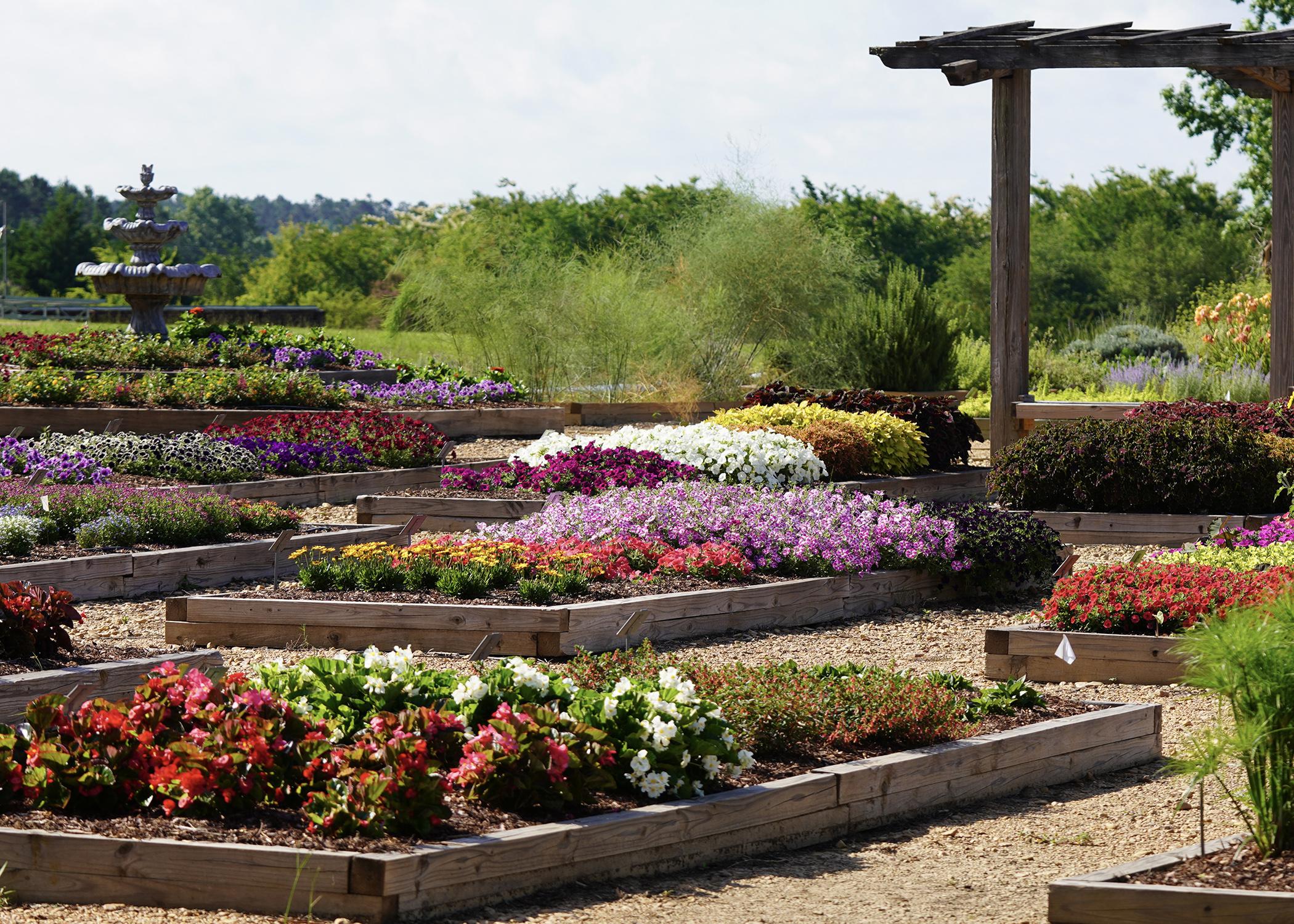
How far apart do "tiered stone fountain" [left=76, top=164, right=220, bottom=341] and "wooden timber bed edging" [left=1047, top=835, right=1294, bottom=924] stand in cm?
1860

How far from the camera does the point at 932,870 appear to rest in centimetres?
452

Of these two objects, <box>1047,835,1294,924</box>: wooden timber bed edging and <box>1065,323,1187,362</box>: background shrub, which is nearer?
<box>1047,835,1294,924</box>: wooden timber bed edging

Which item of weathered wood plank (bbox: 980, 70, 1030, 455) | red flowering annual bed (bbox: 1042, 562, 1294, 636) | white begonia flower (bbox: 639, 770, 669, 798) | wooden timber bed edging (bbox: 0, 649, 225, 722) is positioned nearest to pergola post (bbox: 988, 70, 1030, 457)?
weathered wood plank (bbox: 980, 70, 1030, 455)

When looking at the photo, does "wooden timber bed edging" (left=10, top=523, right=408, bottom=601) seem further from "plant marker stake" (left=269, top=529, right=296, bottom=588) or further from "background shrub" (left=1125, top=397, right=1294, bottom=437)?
"background shrub" (left=1125, top=397, right=1294, bottom=437)

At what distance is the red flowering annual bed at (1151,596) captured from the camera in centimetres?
667

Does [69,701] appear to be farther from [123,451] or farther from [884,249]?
[884,249]

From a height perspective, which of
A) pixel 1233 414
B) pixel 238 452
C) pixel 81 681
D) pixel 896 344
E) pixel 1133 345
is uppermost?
pixel 1133 345

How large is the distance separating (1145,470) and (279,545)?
220 inches

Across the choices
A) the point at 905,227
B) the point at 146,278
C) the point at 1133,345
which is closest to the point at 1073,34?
the point at 1133,345

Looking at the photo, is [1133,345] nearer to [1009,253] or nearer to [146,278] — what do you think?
[1009,253]

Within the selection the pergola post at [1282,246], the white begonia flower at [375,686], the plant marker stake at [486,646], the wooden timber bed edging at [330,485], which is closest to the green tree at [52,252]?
the wooden timber bed edging at [330,485]

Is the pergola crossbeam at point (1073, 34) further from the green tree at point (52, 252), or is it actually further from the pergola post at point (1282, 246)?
the green tree at point (52, 252)

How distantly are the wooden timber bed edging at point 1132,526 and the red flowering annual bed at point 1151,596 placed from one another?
9.72ft

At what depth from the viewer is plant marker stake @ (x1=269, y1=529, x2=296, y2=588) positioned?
28.0ft
